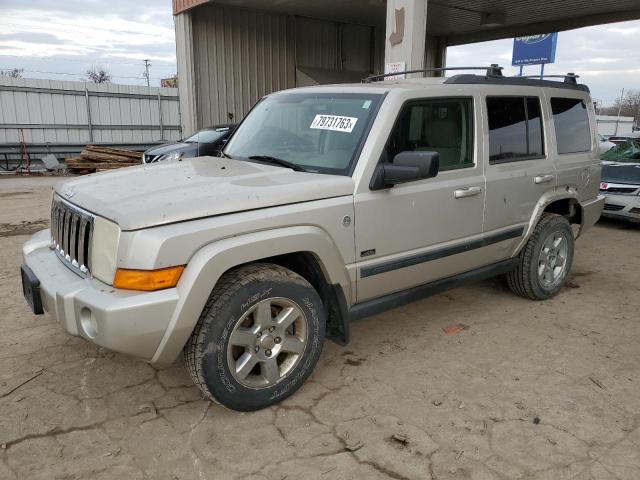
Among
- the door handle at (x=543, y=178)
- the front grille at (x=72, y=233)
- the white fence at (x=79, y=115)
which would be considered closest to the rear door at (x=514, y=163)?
the door handle at (x=543, y=178)

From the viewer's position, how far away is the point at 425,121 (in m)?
3.57

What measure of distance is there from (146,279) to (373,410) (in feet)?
4.85

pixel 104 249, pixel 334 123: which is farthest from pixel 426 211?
pixel 104 249

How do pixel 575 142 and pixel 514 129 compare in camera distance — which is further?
pixel 575 142

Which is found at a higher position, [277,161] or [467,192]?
[277,161]

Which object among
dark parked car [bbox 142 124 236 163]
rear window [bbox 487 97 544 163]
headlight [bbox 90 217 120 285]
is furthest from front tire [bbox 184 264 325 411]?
dark parked car [bbox 142 124 236 163]

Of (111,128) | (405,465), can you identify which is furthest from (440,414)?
(111,128)

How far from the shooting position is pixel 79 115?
1767 cm

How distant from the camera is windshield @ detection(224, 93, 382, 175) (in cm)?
334

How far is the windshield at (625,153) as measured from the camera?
9.13 meters

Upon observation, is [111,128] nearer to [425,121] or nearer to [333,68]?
[333,68]

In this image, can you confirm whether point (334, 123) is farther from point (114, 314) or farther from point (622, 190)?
point (622, 190)

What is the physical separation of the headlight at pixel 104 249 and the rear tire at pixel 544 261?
11.2 ft

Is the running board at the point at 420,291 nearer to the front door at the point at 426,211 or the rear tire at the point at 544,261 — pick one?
the front door at the point at 426,211
